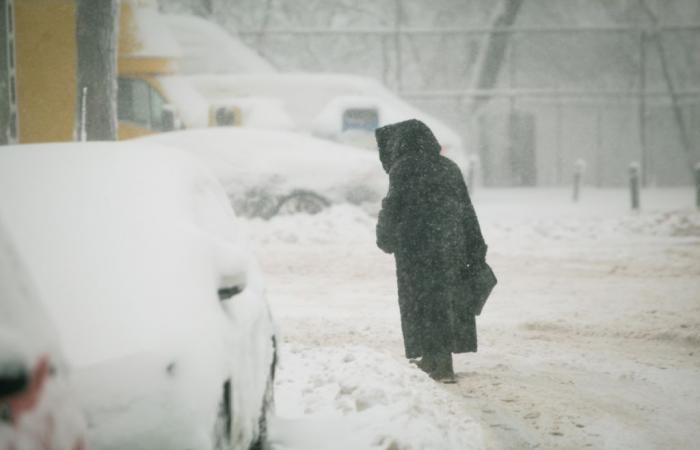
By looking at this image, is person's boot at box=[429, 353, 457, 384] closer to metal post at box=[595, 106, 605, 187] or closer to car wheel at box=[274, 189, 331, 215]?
car wheel at box=[274, 189, 331, 215]

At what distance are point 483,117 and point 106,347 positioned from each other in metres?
27.0

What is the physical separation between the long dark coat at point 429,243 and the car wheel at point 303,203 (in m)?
8.94

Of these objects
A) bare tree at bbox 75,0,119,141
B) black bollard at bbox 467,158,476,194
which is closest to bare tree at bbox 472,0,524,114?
black bollard at bbox 467,158,476,194

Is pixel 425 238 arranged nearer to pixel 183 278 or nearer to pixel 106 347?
pixel 183 278

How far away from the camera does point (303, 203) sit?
15.0m

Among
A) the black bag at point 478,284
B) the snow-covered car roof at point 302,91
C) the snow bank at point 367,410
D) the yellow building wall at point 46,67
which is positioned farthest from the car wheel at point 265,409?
the snow-covered car roof at point 302,91

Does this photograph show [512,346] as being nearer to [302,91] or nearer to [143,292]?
[143,292]

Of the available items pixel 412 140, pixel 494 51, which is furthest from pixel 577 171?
pixel 412 140

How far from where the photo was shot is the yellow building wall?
650 inches

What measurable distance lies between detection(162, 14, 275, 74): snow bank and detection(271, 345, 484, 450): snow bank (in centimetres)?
1877

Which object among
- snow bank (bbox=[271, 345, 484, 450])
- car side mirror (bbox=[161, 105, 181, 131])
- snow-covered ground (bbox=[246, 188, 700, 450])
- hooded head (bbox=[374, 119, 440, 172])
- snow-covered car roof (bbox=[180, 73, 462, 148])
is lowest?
snow-covered ground (bbox=[246, 188, 700, 450])

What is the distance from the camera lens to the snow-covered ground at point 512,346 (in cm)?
467

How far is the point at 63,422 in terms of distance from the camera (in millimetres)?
1628

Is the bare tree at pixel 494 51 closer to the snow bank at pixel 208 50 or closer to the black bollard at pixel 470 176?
the black bollard at pixel 470 176
